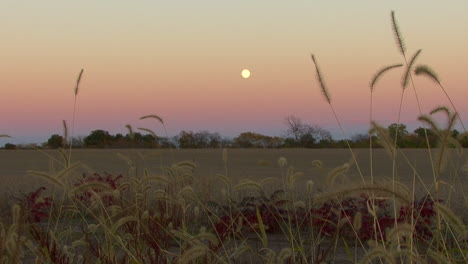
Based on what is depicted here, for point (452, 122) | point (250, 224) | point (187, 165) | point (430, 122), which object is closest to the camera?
point (452, 122)

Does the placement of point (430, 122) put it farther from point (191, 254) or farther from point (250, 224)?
point (191, 254)

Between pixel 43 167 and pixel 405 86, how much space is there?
18.5 m

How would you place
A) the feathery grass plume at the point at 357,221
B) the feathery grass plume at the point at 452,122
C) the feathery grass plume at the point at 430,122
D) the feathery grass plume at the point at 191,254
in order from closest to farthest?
the feathery grass plume at the point at 191,254, the feathery grass plume at the point at 452,122, the feathery grass plume at the point at 430,122, the feathery grass plume at the point at 357,221

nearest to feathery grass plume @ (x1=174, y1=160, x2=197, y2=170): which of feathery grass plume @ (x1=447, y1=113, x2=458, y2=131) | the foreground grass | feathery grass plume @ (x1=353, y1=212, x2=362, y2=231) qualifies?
the foreground grass

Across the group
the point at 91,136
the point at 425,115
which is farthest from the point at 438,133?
the point at 91,136

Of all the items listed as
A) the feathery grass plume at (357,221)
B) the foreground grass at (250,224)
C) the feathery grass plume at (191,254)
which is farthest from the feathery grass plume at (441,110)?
the feathery grass plume at (191,254)

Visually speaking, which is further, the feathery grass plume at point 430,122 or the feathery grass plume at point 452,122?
the feathery grass plume at point 430,122

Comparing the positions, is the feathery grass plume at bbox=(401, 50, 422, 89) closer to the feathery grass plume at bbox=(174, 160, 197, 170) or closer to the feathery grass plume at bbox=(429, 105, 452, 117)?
the feathery grass plume at bbox=(429, 105, 452, 117)

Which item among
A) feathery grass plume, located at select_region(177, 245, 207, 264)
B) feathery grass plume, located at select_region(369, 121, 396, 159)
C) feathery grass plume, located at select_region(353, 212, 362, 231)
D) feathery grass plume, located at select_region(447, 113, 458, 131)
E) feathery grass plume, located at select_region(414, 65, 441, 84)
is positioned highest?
feathery grass plume, located at select_region(414, 65, 441, 84)

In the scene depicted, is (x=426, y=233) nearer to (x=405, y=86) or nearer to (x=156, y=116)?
(x=156, y=116)

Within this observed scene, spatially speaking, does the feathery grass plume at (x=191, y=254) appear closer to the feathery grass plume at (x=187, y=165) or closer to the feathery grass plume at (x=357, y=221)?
the feathery grass plume at (x=357, y=221)

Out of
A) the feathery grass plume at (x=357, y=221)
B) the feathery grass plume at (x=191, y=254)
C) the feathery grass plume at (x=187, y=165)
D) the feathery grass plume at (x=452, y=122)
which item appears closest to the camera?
the feathery grass plume at (x=191, y=254)

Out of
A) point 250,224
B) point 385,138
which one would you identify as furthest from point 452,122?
point 250,224

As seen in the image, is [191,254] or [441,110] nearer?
[191,254]
